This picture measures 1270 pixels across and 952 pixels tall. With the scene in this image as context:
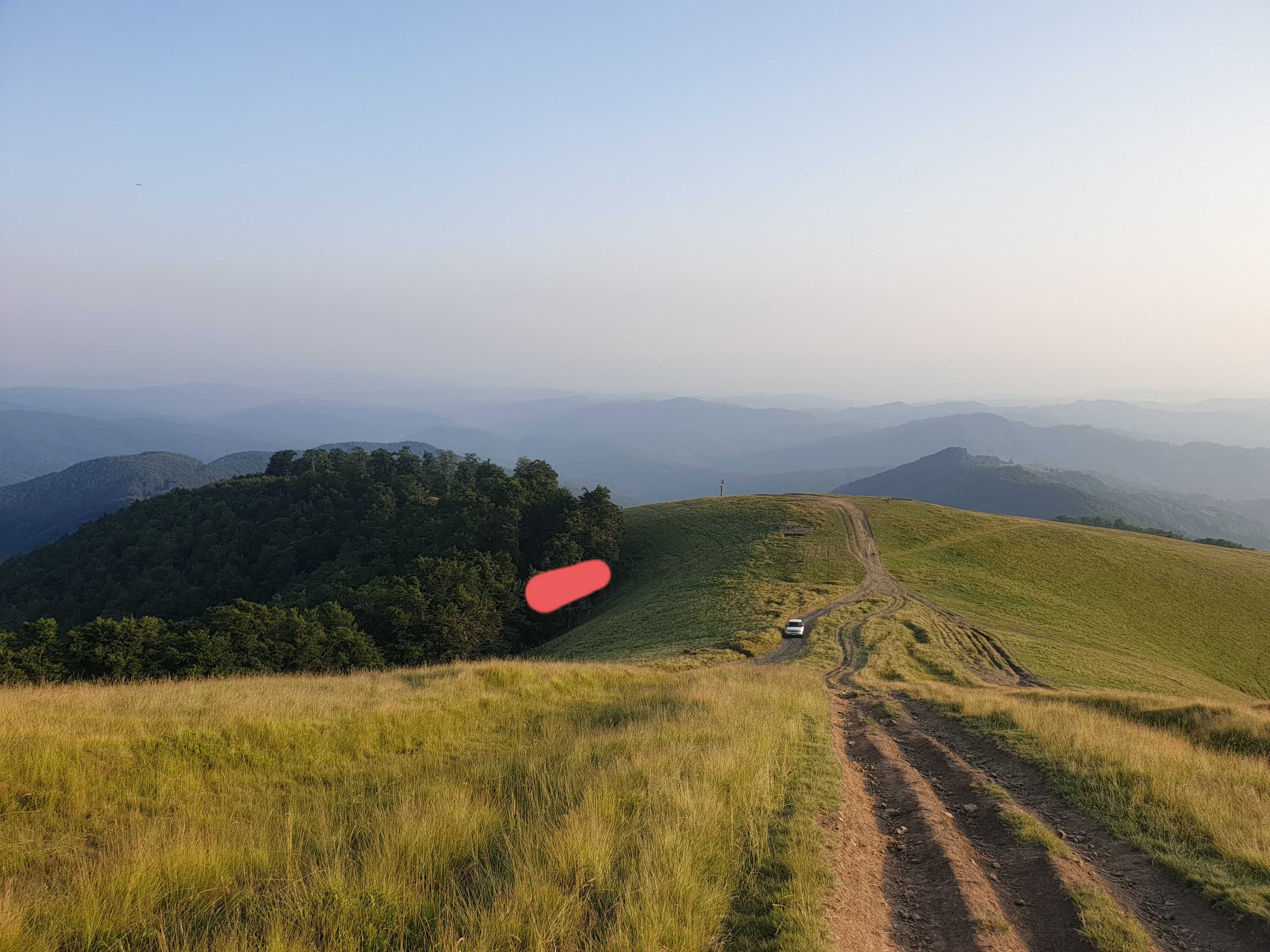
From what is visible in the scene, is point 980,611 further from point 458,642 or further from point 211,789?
point 211,789

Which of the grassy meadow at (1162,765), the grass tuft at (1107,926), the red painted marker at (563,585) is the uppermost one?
the grass tuft at (1107,926)

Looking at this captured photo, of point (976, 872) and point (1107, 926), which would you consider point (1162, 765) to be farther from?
point (1107, 926)

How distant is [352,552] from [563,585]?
31292 mm

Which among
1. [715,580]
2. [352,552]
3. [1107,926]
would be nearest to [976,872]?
[1107,926]

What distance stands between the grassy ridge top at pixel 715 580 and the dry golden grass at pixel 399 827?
17304mm

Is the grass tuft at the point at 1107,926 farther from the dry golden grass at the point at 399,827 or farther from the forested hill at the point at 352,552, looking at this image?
the forested hill at the point at 352,552

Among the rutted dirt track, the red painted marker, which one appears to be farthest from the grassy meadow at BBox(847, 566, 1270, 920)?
the red painted marker

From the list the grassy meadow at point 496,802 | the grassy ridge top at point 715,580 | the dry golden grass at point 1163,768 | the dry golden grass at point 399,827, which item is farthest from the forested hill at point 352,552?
the dry golden grass at point 1163,768

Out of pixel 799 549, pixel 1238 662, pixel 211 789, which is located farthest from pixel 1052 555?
pixel 211 789

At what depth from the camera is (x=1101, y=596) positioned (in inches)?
1783

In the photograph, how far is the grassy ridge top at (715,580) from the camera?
3275 cm

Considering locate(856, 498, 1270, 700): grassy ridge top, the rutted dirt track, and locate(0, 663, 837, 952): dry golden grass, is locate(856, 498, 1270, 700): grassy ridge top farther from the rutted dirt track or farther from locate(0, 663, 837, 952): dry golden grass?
locate(0, 663, 837, 952): dry golden grass

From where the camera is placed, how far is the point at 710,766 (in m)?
7.40

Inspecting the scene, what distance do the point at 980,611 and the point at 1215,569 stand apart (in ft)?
94.7
